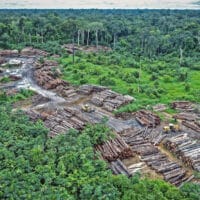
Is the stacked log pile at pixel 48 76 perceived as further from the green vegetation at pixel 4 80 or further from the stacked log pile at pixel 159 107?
the stacked log pile at pixel 159 107

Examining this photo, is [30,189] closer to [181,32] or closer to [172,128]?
[172,128]

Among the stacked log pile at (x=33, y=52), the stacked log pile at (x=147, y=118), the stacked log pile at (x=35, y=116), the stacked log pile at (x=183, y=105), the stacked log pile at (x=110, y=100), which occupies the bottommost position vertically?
the stacked log pile at (x=33, y=52)

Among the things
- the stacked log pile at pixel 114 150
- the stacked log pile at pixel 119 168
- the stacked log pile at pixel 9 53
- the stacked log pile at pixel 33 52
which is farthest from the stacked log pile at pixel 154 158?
the stacked log pile at pixel 9 53

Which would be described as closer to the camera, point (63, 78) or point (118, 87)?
point (118, 87)

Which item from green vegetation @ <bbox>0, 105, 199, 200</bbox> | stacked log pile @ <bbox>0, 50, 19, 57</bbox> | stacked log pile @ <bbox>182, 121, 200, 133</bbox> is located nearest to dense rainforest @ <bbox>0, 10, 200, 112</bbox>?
stacked log pile @ <bbox>0, 50, 19, 57</bbox>

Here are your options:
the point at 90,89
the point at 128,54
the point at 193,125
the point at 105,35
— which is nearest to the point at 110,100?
the point at 90,89

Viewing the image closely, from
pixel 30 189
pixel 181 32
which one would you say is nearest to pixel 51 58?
pixel 181 32
